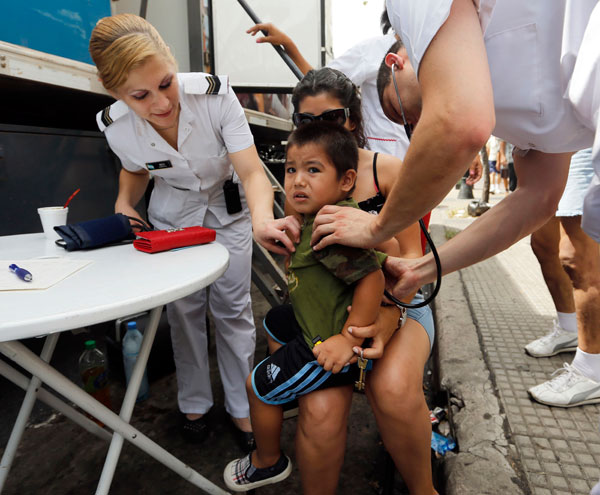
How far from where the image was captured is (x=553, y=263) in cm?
212

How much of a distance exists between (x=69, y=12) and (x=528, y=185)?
9.95 feet

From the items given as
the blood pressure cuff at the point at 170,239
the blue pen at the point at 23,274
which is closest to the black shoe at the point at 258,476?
the blood pressure cuff at the point at 170,239

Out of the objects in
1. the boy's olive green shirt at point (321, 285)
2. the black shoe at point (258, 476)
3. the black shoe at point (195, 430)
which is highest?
the boy's olive green shirt at point (321, 285)

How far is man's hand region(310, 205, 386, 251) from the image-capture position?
0.95 m

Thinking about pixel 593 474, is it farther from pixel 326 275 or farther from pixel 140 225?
pixel 140 225

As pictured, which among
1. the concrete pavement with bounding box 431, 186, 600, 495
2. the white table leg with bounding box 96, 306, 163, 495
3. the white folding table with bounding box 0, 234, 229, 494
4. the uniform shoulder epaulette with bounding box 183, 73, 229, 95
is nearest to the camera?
the white folding table with bounding box 0, 234, 229, 494

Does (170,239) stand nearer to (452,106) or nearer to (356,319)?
(356,319)

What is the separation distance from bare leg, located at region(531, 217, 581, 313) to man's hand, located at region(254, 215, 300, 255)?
5.19ft

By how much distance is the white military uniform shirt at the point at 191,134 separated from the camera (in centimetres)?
166

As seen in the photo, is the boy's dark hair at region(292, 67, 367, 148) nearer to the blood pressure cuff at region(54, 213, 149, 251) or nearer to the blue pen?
the blood pressure cuff at region(54, 213, 149, 251)

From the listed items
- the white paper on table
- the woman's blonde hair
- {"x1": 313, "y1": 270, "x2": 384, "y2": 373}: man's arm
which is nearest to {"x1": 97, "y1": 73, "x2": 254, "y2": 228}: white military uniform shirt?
the woman's blonde hair

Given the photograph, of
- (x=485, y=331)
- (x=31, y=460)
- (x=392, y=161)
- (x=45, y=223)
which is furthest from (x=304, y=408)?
(x=485, y=331)

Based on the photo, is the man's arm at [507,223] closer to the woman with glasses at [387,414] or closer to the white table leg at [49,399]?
the woman with glasses at [387,414]

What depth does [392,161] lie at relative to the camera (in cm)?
143
